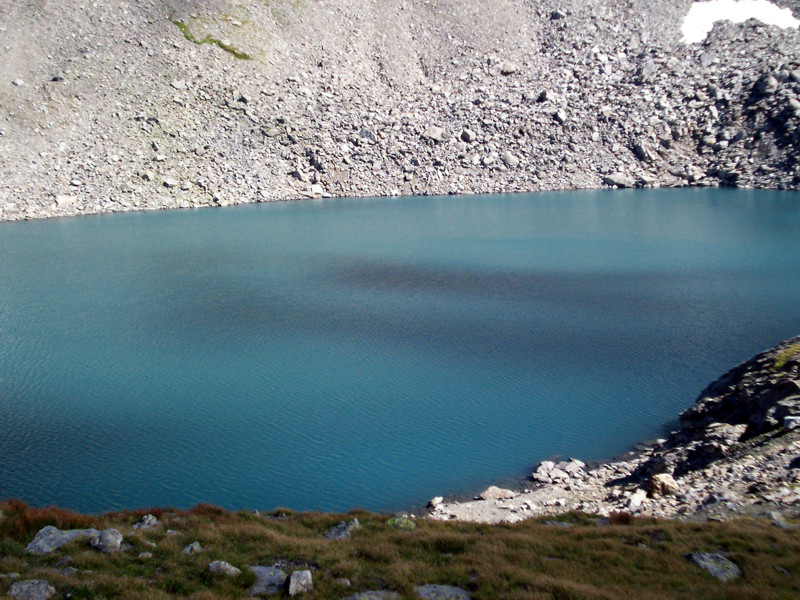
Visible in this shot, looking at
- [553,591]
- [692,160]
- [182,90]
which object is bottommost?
[553,591]

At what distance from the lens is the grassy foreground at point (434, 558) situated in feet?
22.2

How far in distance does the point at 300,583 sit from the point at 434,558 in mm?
1870

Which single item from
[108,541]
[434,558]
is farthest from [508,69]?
[108,541]

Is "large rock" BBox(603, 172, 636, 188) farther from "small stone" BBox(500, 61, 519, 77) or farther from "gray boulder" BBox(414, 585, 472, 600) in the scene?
"gray boulder" BBox(414, 585, 472, 600)

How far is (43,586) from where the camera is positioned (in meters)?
6.46

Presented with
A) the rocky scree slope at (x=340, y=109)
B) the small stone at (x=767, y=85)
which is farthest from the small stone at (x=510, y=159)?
the small stone at (x=767, y=85)

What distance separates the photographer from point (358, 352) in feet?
68.7

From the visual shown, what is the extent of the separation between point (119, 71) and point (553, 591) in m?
65.6

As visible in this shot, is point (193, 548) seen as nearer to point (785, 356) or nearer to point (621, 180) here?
point (785, 356)

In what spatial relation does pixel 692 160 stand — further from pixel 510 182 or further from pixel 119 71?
pixel 119 71

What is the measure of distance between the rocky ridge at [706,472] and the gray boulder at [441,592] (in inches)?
168

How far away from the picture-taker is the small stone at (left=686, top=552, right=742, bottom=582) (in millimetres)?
7086

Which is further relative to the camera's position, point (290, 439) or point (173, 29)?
point (173, 29)

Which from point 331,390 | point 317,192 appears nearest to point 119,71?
point 317,192
